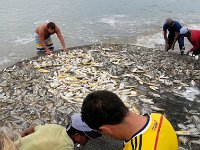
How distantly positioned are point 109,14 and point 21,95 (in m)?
13.6

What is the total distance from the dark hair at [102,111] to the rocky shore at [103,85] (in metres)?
3.53

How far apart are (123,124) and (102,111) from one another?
209 millimetres

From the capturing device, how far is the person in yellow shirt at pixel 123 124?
2.44 metres

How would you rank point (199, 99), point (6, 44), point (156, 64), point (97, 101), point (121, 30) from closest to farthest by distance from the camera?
point (97, 101), point (199, 99), point (156, 64), point (6, 44), point (121, 30)

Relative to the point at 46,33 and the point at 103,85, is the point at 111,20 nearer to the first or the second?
the point at 46,33

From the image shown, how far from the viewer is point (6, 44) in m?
15.0

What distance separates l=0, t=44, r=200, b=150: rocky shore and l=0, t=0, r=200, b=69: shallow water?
415 centimetres

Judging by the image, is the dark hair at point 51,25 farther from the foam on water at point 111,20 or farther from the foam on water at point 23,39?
the foam on water at point 111,20

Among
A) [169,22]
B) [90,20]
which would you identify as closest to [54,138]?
[169,22]

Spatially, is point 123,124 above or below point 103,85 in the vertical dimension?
above

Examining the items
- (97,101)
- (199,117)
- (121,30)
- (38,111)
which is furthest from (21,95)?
(121,30)

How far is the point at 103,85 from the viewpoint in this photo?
8258 mm

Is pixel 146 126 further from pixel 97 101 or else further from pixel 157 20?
pixel 157 20

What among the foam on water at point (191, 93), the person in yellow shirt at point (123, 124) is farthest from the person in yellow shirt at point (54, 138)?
the foam on water at point (191, 93)
